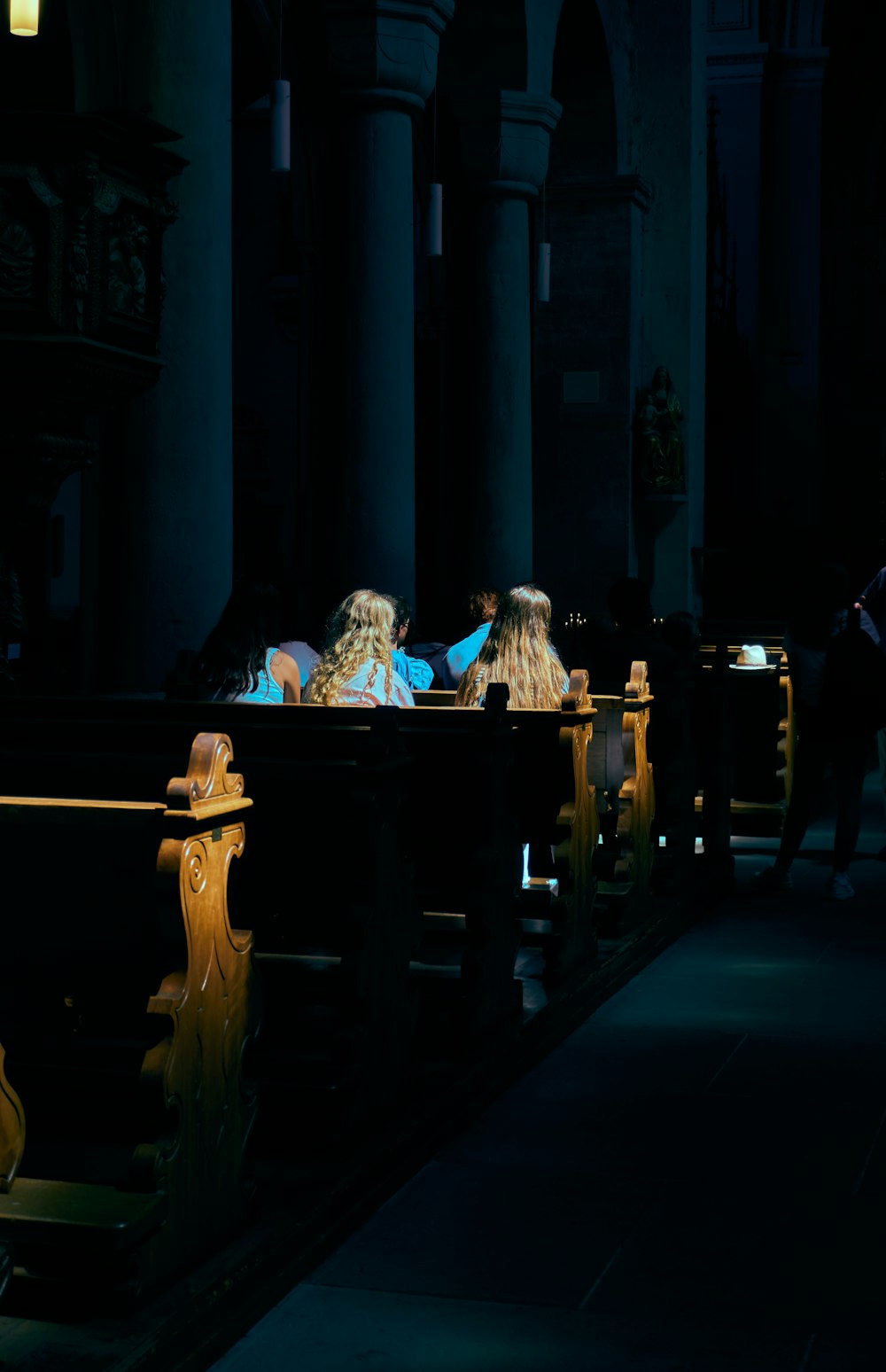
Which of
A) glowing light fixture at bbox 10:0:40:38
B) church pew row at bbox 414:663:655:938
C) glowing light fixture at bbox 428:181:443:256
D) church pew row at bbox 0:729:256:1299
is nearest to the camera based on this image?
church pew row at bbox 0:729:256:1299

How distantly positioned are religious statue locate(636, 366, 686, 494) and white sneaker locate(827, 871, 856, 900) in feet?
25.7

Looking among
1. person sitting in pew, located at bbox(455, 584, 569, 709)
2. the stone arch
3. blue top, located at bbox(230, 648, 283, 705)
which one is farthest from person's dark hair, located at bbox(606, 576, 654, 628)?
the stone arch

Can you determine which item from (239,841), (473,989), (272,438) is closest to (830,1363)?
(239,841)

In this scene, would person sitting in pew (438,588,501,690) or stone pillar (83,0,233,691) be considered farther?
person sitting in pew (438,588,501,690)

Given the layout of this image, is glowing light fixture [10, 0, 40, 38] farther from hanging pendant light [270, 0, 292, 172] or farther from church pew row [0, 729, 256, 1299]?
hanging pendant light [270, 0, 292, 172]

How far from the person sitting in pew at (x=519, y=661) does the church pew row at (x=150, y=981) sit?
10.3 ft

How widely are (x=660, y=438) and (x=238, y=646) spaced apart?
402 inches

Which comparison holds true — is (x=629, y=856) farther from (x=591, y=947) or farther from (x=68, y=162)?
(x=68, y=162)

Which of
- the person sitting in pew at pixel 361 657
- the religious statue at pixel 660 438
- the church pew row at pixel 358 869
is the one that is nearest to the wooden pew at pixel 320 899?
the church pew row at pixel 358 869

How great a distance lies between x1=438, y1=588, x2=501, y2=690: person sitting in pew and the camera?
8.39 meters

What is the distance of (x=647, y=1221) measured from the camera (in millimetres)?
3992

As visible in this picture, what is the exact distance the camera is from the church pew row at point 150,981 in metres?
3.21

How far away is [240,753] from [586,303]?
39.0 ft

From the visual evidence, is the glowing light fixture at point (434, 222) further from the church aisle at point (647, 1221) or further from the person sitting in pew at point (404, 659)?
the church aisle at point (647, 1221)
